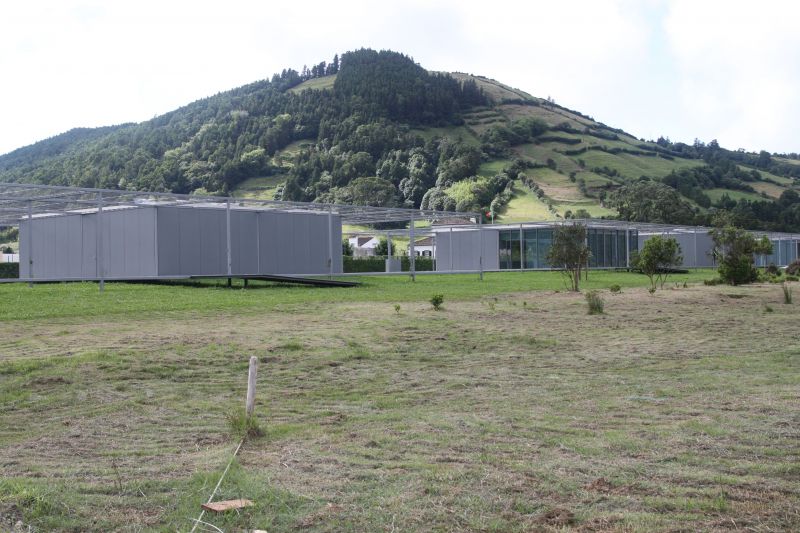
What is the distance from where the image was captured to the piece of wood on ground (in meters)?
4.25

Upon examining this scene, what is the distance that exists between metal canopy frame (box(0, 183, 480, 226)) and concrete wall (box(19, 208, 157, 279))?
410 mm

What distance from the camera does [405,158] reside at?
10538cm

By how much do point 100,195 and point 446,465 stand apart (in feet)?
67.3

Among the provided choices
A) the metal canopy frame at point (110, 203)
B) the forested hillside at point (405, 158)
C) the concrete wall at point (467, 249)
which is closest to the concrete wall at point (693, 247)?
the concrete wall at point (467, 249)

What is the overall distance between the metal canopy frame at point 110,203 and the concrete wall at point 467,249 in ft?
46.4

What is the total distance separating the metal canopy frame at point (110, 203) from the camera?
2269cm

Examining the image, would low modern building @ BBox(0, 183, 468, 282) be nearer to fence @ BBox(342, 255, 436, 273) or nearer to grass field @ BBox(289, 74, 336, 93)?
fence @ BBox(342, 255, 436, 273)

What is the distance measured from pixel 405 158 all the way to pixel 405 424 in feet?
328

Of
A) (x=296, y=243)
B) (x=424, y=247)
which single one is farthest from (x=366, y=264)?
(x=424, y=247)

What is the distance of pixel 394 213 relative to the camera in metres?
33.1

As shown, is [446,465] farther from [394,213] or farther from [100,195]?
[394,213]

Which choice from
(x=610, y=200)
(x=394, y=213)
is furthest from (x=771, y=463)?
(x=610, y=200)

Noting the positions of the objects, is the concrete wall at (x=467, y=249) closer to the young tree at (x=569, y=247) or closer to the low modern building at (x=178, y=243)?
the low modern building at (x=178, y=243)

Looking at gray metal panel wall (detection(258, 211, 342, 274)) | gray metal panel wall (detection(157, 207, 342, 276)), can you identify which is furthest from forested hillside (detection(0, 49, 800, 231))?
gray metal panel wall (detection(157, 207, 342, 276))
